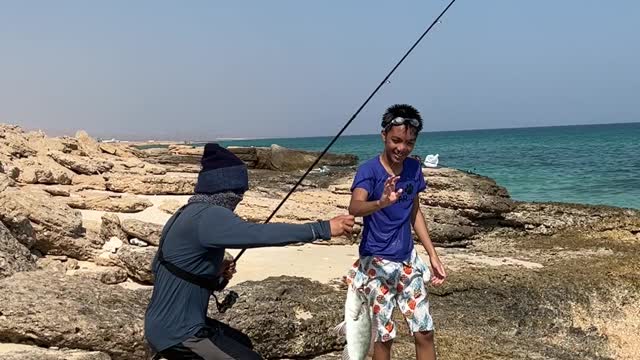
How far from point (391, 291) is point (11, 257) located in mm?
4441

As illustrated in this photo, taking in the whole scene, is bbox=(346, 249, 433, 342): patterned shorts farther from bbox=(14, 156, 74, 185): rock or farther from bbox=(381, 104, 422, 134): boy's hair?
bbox=(14, 156, 74, 185): rock

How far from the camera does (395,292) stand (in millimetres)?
4723

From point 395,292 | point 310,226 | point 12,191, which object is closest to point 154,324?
point 310,226

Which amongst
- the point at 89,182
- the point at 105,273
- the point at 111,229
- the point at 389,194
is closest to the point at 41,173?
the point at 89,182

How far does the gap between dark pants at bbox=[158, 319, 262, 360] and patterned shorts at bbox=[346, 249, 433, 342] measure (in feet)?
4.56

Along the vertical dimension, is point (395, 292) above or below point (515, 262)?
above

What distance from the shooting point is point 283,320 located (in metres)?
6.09

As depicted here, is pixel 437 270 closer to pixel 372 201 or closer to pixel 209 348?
pixel 372 201

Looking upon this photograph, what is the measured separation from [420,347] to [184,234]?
2394mm

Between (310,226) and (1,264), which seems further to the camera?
(1,264)

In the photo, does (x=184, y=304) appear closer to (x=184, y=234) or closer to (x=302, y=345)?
(x=184, y=234)

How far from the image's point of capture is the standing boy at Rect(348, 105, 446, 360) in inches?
182

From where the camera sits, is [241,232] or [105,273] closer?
[241,232]

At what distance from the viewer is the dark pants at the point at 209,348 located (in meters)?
3.35
